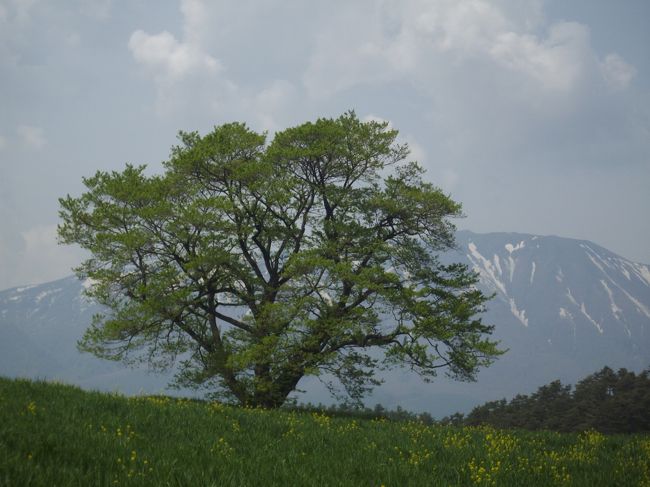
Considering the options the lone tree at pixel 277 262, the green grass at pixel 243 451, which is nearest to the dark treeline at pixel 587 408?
the lone tree at pixel 277 262

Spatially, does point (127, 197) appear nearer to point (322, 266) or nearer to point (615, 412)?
point (322, 266)

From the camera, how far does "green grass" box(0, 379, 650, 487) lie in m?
5.93

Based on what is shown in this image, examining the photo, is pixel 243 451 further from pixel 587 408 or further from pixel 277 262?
pixel 587 408

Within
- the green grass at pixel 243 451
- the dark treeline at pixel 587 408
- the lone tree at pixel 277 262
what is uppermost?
the lone tree at pixel 277 262

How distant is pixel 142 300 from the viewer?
22547 millimetres

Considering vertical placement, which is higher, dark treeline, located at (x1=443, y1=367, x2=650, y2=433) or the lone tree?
the lone tree

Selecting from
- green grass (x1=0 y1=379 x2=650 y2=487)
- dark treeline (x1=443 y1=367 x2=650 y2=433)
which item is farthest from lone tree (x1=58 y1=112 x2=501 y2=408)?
dark treeline (x1=443 y1=367 x2=650 y2=433)

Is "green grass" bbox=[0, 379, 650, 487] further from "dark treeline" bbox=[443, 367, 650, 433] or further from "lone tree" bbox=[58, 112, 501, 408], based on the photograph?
"dark treeline" bbox=[443, 367, 650, 433]

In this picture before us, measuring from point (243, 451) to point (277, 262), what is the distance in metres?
18.2

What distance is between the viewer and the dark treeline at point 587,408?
62875 mm

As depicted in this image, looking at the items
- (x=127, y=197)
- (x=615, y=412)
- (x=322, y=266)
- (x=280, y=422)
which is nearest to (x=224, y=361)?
(x=322, y=266)

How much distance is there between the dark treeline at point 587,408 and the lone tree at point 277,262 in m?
37.9

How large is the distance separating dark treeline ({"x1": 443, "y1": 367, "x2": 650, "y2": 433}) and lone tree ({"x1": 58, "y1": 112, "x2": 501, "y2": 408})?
37.9 meters

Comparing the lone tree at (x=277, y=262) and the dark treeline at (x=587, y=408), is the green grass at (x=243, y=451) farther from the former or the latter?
the dark treeline at (x=587, y=408)
